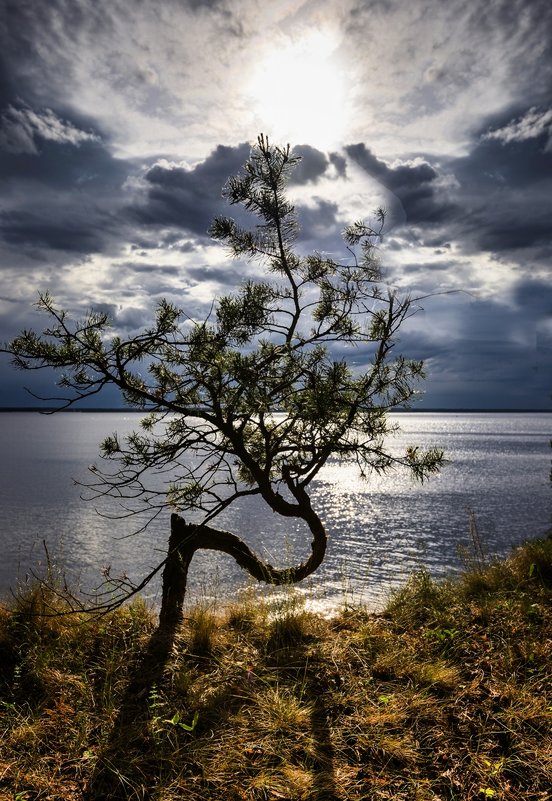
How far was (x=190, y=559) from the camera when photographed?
638 centimetres

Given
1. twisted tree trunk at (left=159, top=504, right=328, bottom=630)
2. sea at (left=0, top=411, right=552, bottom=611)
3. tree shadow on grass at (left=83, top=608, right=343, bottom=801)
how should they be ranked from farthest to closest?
sea at (left=0, top=411, right=552, bottom=611) < twisted tree trunk at (left=159, top=504, right=328, bottom=630) < tree shadow on grass at (left=83, top=608, right=343, bottom=801)

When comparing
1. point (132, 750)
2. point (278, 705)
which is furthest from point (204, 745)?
point (278, 705)

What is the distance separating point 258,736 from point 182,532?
2.73 m

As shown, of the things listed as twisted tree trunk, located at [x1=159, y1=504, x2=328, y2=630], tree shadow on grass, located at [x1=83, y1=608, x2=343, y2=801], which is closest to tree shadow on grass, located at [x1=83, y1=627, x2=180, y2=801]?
tree shadow on grass, located at [x1=83, y1=608, x2=343, y2=801]

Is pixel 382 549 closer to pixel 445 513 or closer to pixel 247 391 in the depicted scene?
pixel 445 513

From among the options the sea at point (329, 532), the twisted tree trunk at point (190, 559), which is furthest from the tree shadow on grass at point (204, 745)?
the sea at point (329, 532)

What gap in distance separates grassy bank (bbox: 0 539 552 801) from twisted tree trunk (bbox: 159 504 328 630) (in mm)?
240

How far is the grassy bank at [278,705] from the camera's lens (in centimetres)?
373

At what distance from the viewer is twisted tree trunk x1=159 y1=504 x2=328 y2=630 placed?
6.25 m

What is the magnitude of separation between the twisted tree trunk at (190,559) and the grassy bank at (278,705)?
0.79 ft

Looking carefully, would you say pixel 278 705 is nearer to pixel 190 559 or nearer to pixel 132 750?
A: pixel 132 750

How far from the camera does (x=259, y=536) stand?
29578 millimetres

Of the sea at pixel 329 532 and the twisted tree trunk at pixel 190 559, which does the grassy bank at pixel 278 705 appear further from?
the sea at pixel 329 532

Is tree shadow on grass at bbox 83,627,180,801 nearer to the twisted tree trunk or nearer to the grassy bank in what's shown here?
the grassy bank
